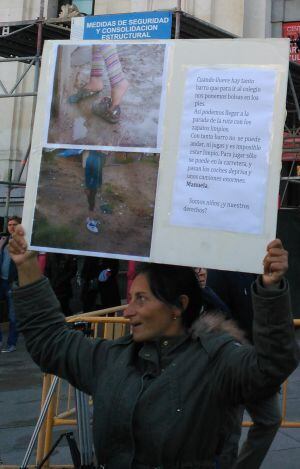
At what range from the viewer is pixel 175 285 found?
93.2 inches

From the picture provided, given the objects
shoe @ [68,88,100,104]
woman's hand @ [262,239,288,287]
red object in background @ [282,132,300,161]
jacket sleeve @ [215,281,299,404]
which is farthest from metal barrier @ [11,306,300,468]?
red object in background @ [282,132,300,161]

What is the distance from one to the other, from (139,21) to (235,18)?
6.40 metres

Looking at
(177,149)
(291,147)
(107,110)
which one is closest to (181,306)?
(177,149)

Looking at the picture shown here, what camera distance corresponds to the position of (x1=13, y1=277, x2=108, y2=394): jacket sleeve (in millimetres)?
2393

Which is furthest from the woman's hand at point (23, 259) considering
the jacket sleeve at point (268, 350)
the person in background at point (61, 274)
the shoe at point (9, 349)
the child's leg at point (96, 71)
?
the person in background at point (61, 274)

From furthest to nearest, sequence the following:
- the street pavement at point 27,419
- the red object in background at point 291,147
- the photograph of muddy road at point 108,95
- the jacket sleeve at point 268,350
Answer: the red object in background at point 291,147
the street pavement at point 27,419
the photograph of muddy road at point 108,95
the jacket sleeve at point 268,350

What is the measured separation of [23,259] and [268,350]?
1.02m

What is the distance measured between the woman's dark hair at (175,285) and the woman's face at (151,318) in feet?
0.08

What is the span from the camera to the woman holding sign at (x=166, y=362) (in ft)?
6.51

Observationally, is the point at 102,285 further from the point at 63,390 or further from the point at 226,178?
the point at 226,178

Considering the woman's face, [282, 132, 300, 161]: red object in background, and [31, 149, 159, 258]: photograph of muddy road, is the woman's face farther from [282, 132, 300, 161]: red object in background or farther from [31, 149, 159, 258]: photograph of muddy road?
[282, 132, 300, 161]: red object in background

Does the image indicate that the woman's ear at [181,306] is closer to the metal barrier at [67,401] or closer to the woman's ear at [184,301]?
Answer: the woman's ear at [184,301]

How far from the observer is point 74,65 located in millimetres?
2617

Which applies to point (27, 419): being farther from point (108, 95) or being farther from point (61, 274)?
point (61, 274)
